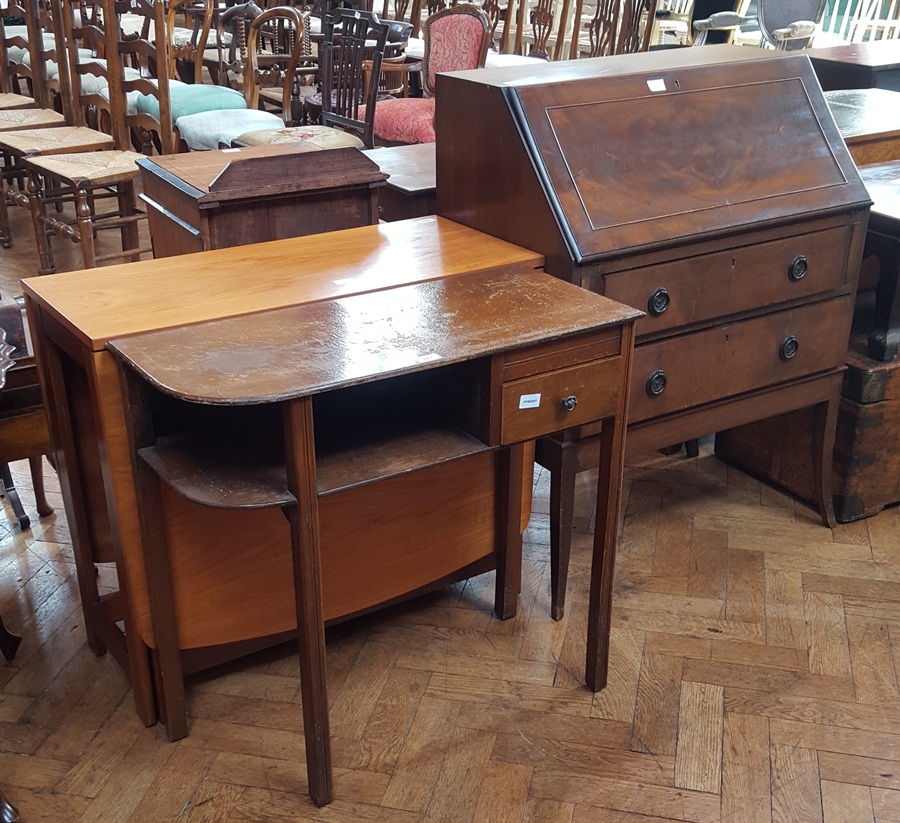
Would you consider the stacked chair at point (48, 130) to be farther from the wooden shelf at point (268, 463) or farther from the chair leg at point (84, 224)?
the wooden shelf at point (268, 463)

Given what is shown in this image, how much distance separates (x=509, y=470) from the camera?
86.7 inches

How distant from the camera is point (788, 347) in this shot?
236cm

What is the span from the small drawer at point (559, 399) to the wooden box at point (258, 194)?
905 mm

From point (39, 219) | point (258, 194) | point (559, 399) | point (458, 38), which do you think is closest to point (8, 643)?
point (258, 194)

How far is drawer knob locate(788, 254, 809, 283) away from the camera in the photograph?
229 cm

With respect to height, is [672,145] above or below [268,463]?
above

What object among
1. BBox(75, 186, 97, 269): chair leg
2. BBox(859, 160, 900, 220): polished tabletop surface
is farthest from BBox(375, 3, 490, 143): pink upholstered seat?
BBox(859, 160, 900, 220): polished tabletop surface

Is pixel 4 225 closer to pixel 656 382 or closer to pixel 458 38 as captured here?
pixel 458 38

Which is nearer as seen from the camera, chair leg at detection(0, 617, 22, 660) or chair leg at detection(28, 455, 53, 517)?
chair leg at detection(0, 617, 22, 660)

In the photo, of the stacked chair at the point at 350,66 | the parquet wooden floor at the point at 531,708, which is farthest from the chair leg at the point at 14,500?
the stacked chair at the point at 350,66

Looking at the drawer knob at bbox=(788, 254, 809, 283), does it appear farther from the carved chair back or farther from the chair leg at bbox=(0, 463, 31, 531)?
the carved chair back

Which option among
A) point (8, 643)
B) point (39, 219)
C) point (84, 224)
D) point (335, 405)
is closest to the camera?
point (335, 405)

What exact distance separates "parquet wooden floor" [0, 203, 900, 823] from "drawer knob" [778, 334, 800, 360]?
0.54 meters

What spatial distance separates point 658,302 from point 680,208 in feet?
0.65
